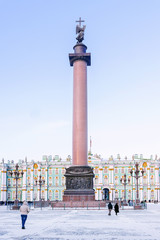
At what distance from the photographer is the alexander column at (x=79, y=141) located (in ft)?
122

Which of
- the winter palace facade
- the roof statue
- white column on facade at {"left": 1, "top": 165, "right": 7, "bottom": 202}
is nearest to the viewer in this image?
the roof statue

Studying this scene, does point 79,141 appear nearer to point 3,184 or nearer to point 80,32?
point 80,32

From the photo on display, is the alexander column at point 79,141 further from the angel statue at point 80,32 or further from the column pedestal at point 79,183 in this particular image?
the angel statue at point 80,32

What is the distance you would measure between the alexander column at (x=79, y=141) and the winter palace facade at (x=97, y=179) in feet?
186

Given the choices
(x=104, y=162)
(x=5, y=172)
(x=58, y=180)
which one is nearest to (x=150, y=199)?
(x=104, y=162)

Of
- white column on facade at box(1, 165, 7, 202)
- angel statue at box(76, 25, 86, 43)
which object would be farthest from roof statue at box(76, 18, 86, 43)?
white column on facade at box(1, 165, 7, 202)

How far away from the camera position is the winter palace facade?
92562 mm

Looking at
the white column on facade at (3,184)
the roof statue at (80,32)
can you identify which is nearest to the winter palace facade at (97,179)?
the white column on facade at (3,184)

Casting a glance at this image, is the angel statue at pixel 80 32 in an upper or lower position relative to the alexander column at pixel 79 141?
upper

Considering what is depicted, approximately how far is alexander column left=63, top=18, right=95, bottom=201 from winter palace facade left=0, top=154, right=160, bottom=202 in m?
56.6

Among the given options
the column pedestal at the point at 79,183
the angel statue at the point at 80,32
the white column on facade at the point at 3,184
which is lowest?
the white column on facade at the point at 3,184

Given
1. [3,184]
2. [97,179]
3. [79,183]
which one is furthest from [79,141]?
[3,184]

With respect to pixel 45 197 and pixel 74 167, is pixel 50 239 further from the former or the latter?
pixel 45 197

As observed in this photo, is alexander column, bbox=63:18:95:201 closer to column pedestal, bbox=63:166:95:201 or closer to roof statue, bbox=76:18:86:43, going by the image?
column pedestal, bbox=63:166:95:201
